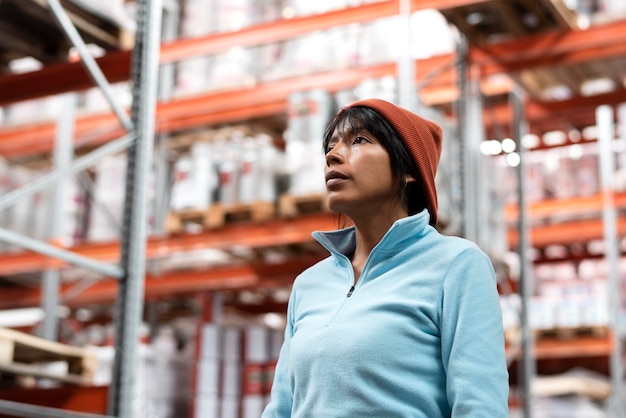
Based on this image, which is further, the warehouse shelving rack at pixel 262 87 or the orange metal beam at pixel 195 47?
the warehouse shelving rack at pixel 262 87

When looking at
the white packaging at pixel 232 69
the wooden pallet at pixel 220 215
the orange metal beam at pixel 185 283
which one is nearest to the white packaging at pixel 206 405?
the orange metal beam at pixel 185 283

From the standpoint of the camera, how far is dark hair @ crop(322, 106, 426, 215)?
2090 mm

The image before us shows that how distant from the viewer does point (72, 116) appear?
9891mm

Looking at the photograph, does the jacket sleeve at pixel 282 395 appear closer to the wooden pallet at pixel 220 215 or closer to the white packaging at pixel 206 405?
the wooden pallet at pixel 220 215

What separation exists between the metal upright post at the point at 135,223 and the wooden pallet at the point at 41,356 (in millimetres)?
596

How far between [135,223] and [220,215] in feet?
12.4

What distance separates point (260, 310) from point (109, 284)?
2104 millimetres

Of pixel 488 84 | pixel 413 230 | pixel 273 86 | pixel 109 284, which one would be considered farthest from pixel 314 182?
pixel 413 230

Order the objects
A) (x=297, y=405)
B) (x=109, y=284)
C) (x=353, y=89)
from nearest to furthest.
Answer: (x=297, y=405), (x=353, y=89), (x=109, y=284)

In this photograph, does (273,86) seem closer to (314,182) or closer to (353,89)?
(353,89)

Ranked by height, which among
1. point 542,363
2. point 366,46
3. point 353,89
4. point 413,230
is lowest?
point 413,230

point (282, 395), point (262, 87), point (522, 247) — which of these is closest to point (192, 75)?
point (262, 87)

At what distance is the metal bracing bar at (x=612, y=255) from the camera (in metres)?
10.2

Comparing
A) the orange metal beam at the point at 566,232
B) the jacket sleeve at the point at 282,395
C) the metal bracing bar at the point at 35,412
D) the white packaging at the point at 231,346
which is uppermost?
the orange metal beam at the point at 566,232
